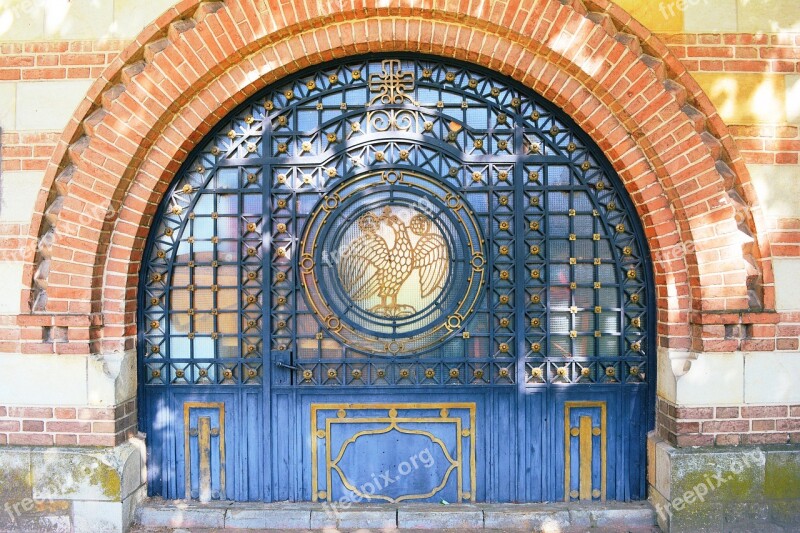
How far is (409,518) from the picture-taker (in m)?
4.04

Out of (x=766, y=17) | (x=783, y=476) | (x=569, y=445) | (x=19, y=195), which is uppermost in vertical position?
(x=766, y=17)

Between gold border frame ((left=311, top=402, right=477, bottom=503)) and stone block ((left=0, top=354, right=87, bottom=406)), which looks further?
gold border frame ((left=311, top=402, right=477, bottom=503))

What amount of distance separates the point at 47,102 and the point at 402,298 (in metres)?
2.95

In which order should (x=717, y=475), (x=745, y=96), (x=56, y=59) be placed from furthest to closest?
1. (x=56, y=59)
2. (x=745, y=96)
3. (x=717, y=475)

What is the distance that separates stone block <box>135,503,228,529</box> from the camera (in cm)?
405

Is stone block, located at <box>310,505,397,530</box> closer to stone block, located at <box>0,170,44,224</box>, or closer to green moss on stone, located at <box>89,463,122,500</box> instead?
green moss on stone, located at <box>89,463,122,500</box>

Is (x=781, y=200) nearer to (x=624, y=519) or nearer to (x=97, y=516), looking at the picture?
(x=624, y=519)

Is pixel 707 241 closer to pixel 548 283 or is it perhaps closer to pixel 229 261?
pixel 548 283

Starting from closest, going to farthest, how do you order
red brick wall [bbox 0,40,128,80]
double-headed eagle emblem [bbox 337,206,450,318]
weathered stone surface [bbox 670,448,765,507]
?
weathered stone surface [bbox 670,448,765,507], red brick wall [bbox 0,40,128,80], double-headed eagle emblem [bbox 337,206,450,318]

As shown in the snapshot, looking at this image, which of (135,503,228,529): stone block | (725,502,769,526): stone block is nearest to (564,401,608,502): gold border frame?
(725,502,769,526): stone block

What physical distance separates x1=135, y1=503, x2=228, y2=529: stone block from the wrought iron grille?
962 mm

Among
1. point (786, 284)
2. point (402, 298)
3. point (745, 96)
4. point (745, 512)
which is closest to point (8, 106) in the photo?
point (402, 298)

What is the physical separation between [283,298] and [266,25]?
195 cm

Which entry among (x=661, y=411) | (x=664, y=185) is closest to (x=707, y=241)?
(x=664, y=185)
